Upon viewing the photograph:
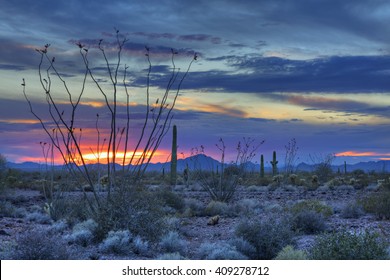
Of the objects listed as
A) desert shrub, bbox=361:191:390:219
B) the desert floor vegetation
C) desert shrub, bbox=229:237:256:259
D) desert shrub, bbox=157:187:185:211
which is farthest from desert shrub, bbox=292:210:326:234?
desert shrub, bbox=157:187:185:211

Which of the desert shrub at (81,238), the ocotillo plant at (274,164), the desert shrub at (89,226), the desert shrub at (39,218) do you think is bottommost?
the desert shrub at (39,218)

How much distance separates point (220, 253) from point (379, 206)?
29.8 feet

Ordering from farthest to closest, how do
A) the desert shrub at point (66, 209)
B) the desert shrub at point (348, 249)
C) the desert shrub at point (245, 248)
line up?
1. the desert shrub at point (66, 209)
2. the desert shrub at point (245, 248)
3. the desert shrub at point (348, 249)

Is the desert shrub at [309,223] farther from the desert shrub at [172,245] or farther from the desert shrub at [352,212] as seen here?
the desert shrub at [172,245]

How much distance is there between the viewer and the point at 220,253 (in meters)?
10.9

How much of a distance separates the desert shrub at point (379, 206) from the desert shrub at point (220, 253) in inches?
319

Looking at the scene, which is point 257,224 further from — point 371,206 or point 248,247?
point 371,206

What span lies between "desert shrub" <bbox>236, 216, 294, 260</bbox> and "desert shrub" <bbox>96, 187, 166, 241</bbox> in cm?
197

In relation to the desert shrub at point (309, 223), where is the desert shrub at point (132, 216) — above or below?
above

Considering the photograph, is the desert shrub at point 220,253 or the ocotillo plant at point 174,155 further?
the ocotillo plant at point 174,155

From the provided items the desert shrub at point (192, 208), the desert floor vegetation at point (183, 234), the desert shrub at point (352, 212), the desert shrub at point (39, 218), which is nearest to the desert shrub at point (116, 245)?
the desert floor vegetation at point (183, 234)

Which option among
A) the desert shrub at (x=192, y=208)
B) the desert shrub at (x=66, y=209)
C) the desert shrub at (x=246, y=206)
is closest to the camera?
the desert shrub at (x=66, y=209)

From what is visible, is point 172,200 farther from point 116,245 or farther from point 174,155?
point 174,155

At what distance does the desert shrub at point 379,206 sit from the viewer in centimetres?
1777
